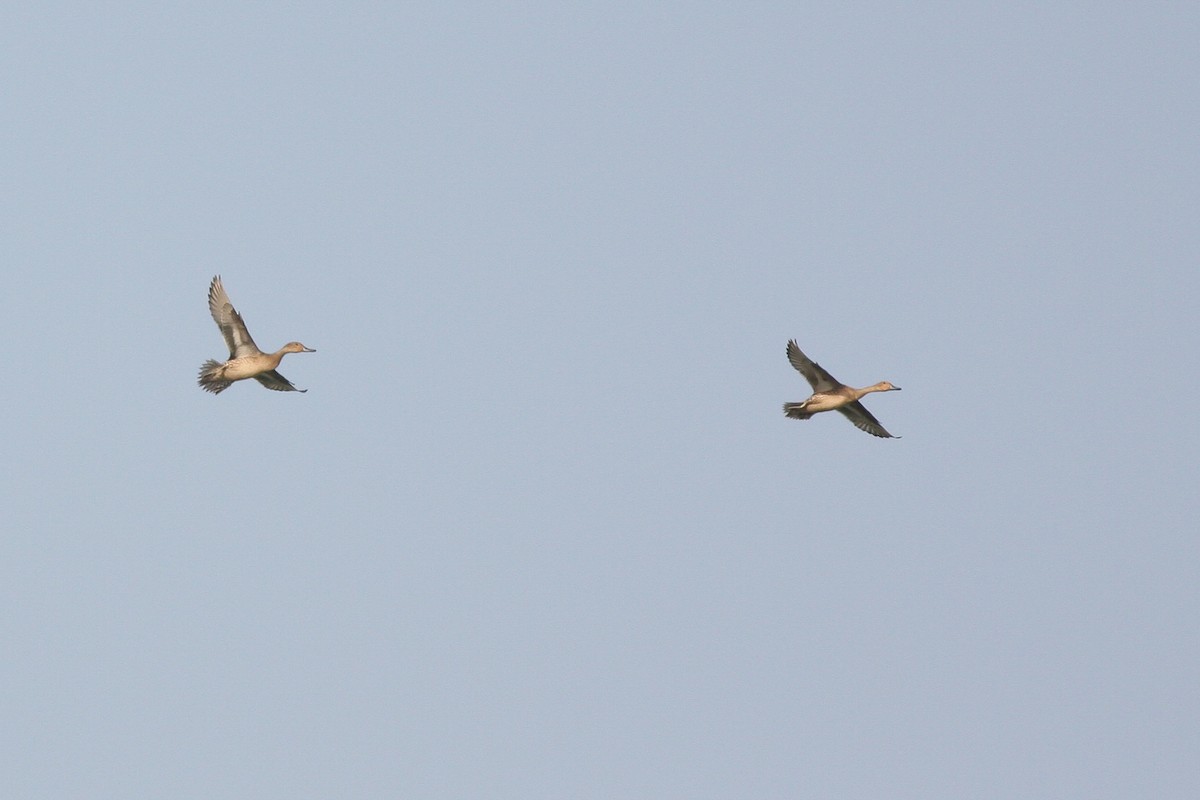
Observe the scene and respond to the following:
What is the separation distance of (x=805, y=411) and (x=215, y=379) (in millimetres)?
14610

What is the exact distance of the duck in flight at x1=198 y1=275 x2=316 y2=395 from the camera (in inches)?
2093

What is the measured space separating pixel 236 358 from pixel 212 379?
2.92 feet

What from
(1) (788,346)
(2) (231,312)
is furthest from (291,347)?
(1) (788,346)

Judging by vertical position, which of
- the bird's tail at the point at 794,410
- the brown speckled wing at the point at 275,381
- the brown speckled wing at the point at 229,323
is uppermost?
the brown speckled wing at the point at 229,323

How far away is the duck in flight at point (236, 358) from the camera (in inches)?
2093

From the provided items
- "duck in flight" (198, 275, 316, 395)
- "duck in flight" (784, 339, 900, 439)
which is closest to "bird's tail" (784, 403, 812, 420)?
"duck in flight" (784, 339, 900, 439)

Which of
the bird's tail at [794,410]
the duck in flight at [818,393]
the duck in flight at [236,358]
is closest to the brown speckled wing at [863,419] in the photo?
the duck in flight at [818,393]

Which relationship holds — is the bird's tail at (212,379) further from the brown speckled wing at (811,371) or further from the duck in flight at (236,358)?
the brown speckled wing at (811,371)

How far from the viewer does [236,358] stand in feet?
176

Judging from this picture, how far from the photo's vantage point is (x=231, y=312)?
2130 inches

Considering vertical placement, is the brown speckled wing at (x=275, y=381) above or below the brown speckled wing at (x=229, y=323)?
below

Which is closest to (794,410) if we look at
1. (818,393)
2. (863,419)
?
(818,393)

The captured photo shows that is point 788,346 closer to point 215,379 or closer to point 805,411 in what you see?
point 805,411

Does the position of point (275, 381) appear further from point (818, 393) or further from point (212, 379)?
point (818, 393)
